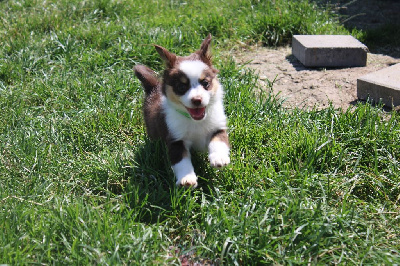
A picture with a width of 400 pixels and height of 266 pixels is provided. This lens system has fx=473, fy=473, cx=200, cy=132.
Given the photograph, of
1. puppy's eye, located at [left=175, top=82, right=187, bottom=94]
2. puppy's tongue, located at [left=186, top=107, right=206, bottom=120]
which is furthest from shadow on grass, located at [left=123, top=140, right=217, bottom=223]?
puppy's eye, located at [left=175, top=82, right=187, bottom=94]

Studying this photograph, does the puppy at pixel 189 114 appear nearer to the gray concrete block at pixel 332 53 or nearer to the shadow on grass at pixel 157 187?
the shadow on grass at pixel 157 187

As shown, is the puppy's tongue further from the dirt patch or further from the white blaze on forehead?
the dirt patch

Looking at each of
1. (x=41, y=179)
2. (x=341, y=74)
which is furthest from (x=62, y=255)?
(x=341, y=74)

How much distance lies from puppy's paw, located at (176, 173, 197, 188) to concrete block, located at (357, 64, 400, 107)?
190 centimetres

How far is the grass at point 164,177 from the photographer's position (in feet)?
8.79

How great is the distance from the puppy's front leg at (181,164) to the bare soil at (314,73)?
143cm

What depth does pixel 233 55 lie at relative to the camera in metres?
5.82

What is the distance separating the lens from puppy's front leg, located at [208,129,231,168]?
128 inches

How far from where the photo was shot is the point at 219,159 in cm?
325

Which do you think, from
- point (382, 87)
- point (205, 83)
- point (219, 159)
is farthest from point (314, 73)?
point (219, 159)

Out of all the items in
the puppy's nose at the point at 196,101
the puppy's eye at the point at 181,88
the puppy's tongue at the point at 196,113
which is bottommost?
the puppy's tongue at the point at 196,113

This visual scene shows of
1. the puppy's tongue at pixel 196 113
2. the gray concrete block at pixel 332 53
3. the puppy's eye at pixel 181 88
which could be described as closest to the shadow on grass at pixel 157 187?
the puppy's tongue at pixel 196 113

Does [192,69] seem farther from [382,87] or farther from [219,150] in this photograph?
[382,87]

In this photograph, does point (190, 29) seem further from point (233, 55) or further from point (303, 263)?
point (303, 263)
